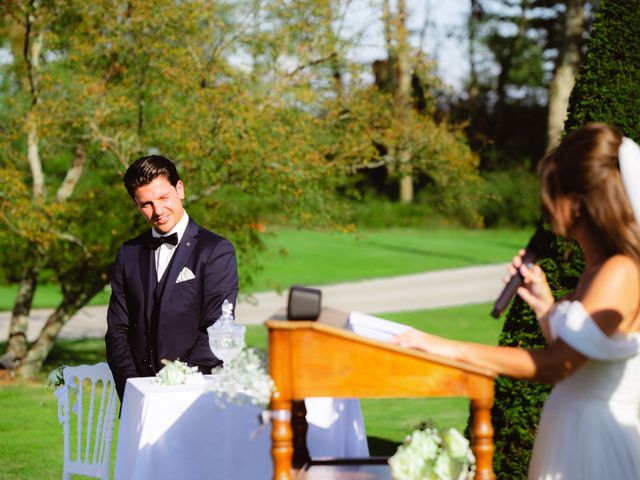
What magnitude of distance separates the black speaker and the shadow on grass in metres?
5.66

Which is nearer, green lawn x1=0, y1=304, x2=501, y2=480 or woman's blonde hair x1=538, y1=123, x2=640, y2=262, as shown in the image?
woman's blonde hair x1=538, y1=123, x2=640, y2=262

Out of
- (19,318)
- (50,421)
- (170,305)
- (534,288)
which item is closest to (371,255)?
(19,318)

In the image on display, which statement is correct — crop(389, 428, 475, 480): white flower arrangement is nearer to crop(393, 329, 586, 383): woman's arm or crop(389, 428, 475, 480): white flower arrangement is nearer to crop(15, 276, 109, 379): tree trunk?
crop(393, 329, 586, 383): woman's arm

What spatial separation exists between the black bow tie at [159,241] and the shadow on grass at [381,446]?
3925mm

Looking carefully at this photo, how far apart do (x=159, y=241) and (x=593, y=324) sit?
288 centimetres

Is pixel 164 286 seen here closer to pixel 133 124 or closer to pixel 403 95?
pixel 133 124

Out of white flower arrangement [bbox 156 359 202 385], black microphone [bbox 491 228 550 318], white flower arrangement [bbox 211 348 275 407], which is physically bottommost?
white flower arrangement [bbox 156 359 202 385]

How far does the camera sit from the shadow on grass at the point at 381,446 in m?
8.63

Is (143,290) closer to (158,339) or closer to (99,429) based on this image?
(158,339)

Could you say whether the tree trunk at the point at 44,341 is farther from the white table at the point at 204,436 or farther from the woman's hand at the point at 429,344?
the woman's hand at the point at 429,344

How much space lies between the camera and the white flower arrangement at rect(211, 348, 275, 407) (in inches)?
125

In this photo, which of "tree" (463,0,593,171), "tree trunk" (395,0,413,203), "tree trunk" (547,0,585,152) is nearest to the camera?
"tree trunk" (395,0,413,203)

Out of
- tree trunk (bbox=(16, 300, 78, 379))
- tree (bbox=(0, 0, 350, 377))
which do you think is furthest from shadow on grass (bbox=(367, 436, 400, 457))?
tree trunk (bbox=(16, 300, 78, 379))

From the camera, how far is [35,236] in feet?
37.2
